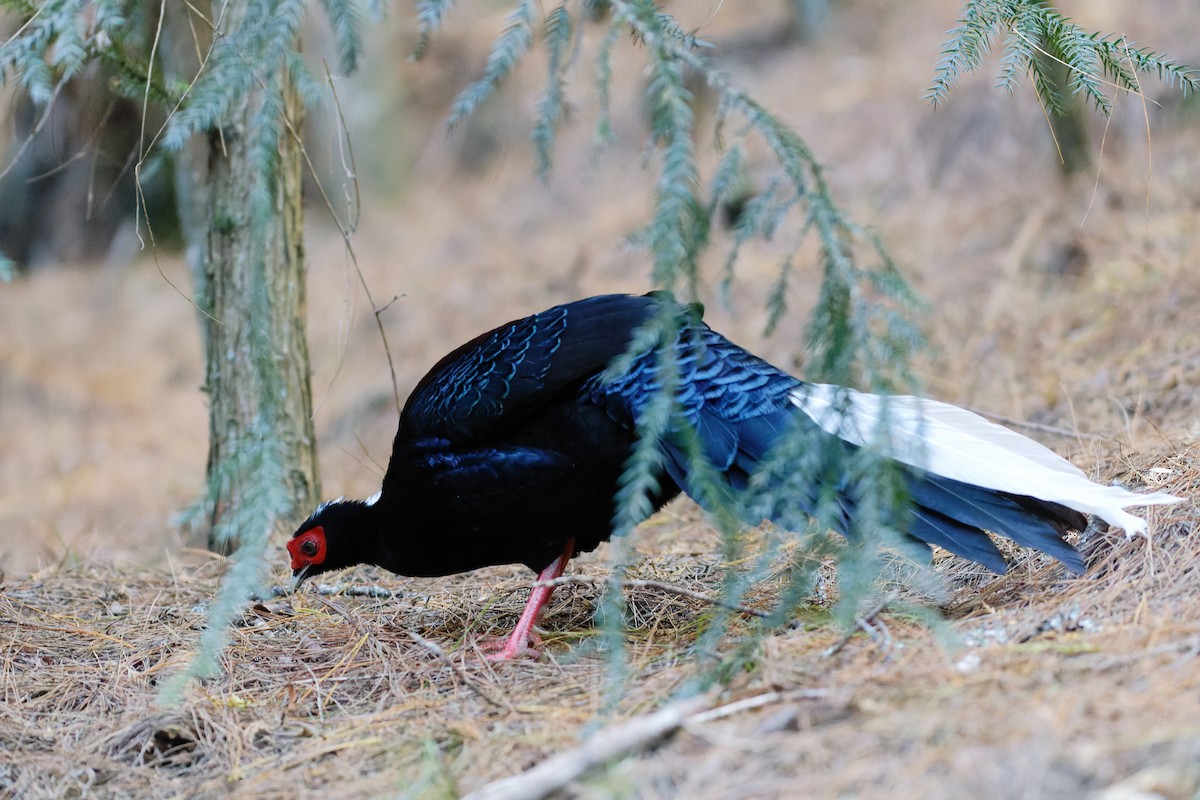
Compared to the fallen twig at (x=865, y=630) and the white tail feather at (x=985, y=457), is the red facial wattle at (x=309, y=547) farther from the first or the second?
the fallen twig at (x=865, y=630)

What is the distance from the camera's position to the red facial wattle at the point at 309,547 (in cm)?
371

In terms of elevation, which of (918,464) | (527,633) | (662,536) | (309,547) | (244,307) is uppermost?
(244,307)

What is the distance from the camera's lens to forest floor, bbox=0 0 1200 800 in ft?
A: 6.54

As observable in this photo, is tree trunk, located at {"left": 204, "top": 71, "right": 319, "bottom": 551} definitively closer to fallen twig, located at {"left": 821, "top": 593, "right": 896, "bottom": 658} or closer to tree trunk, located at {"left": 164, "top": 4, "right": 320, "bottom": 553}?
tree trunk, located at {"left": 164, "top": 4, "right": 320, "bottom": 553}

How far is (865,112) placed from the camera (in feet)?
30.3

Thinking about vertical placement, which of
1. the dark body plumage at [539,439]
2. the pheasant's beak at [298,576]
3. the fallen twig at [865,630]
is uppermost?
the dark body plumage at [539,439]

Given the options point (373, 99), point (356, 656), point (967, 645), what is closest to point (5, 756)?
point (356, 656)

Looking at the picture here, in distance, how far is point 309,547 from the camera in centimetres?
372

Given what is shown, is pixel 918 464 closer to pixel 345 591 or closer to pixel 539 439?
pixel 539 439

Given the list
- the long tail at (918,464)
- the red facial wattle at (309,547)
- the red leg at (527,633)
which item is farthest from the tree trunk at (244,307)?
the long tail at (918,464)

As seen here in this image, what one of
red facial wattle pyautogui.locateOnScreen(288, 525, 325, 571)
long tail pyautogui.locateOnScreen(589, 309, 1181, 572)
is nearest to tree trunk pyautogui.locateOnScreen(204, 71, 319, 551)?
red facial wattle pyautogui.locateOnScreen(288, 525, 325, 571)

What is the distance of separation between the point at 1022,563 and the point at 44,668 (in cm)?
301

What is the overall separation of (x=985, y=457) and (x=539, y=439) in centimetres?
137

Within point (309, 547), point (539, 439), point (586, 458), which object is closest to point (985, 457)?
point (586, 458)
